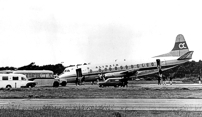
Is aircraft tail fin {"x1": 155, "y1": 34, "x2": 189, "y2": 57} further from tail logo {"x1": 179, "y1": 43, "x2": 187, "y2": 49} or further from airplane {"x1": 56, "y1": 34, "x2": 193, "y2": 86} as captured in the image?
airplane {"x1": 56, "y1": 34, "x2": 193, "y2": 86}

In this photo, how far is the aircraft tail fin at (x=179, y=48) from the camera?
63.7m

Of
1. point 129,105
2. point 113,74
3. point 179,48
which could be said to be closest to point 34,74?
point 113,74

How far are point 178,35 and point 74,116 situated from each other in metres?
56.5

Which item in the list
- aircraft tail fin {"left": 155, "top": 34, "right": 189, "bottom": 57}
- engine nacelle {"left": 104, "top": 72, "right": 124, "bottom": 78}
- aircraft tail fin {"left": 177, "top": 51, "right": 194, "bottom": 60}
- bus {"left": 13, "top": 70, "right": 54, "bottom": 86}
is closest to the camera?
bus {"left": 13, "top": 70, "right": 54, "bottom": 86}

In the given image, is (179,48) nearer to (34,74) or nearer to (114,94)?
(34,74)

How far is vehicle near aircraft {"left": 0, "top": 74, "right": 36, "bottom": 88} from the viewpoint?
145ft

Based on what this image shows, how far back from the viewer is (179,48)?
6462 cm

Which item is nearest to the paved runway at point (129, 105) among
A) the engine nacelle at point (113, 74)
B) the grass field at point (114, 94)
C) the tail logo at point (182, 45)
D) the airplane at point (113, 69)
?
the grass field at point (114, 94)

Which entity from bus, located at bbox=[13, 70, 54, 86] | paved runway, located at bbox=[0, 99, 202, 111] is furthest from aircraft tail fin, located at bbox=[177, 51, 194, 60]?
paved runway, located at bbox=[0, 99, 202, 111]

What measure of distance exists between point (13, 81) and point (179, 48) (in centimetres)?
3734

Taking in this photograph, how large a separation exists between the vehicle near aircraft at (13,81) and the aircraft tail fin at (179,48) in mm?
31230

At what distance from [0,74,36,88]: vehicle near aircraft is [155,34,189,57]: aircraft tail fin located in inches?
1230

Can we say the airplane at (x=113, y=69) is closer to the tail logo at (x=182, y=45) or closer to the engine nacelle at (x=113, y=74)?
the engine nacelle at (x=113, y=74)

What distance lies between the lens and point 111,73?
5716cm
